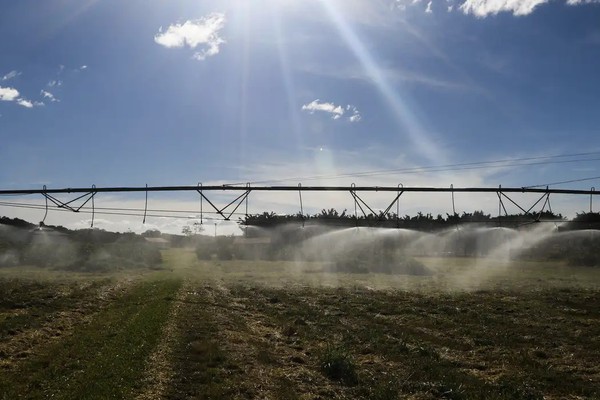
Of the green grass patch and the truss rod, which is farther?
the truss rod

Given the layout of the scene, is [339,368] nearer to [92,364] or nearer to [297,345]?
[297,345]

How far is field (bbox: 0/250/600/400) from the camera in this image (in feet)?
43.6

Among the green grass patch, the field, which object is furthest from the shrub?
the green grass patch

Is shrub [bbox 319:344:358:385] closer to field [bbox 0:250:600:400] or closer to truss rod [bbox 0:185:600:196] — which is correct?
field [bbox 0:250:600:400]

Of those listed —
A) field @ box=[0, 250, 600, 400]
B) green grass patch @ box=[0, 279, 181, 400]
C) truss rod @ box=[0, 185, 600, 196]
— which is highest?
truss rod @ box=[0, 185, 600, 196]

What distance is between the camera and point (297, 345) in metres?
20.1

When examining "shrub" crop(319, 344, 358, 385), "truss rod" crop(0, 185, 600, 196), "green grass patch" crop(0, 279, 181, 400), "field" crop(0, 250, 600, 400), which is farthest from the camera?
"truss rod" crop(0, 185, 600, 196)

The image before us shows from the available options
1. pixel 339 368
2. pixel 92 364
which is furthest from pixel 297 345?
pixel 92 364

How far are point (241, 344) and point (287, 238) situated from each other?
72.9m

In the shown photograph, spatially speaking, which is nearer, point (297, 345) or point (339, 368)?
point (339, 368)

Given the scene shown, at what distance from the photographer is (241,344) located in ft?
65.6

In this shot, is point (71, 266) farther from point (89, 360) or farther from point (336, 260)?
point (89, 360)

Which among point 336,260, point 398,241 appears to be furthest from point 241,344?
point 398,241

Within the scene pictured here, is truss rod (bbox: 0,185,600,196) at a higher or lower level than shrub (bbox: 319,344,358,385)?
higher
